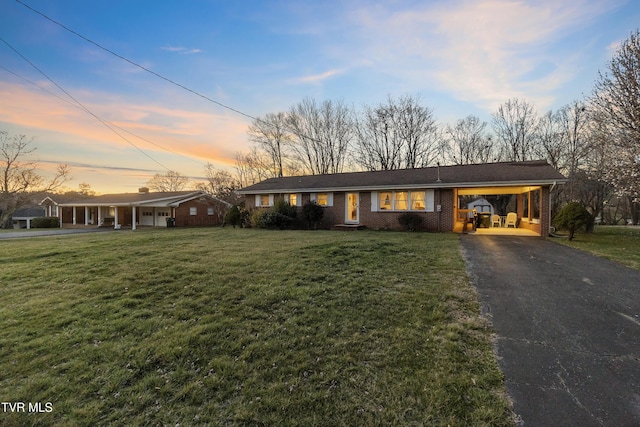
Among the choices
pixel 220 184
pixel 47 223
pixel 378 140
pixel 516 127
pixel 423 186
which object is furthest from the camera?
pixel 220 184

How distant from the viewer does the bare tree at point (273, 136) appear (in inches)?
1136

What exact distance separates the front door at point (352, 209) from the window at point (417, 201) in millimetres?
3287

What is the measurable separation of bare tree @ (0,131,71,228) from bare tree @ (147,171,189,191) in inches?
492

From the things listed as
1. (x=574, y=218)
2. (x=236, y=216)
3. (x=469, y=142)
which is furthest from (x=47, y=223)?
(x=469, y=142)

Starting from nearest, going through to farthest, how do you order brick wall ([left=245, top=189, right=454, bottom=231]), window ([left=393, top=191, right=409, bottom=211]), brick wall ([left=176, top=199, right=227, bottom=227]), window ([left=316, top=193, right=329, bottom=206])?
brick wall ([left=245, top=189, right=454, bottom=231]), window ([left=393, top=191, right=409, bottom=211]), window ([left=316, top=193, right=329, bottom=206]), brick wall ([left=176, top=199, right=227, bottom=227])

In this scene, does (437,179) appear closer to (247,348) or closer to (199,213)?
(247,348)

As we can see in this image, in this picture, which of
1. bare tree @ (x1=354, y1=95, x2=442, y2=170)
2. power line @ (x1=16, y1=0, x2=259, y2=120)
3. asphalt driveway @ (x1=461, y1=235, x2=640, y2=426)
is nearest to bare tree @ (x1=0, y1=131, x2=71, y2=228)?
power line @ (x1=16, y1=0, x2=259, y2=120)

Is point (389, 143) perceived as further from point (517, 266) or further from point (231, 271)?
point (231, 271)

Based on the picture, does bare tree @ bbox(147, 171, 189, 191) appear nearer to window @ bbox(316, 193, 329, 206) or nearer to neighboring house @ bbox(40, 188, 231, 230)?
neighboring house @ bbox(40, 188, 231, 230)

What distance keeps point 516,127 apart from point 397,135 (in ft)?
36.5

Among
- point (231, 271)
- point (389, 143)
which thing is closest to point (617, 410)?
point (231, 271)

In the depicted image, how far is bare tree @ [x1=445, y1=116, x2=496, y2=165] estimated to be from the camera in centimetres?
2934

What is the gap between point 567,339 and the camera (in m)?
3.36

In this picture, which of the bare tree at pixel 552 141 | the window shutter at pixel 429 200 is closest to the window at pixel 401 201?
the window shutter at pixel 429 200
